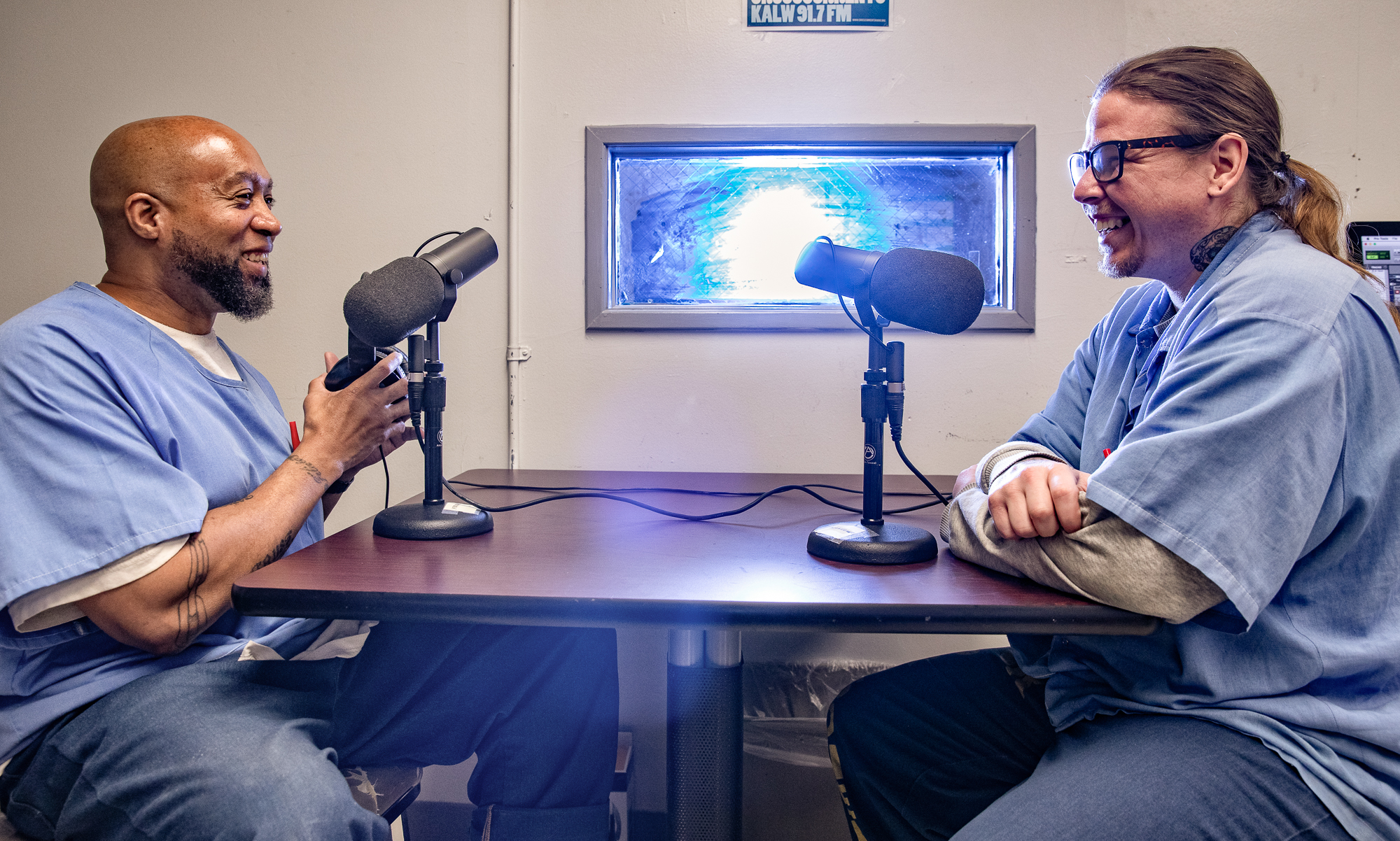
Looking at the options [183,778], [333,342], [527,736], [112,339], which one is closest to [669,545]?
[527,736]

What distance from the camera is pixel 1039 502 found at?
2.46 ft

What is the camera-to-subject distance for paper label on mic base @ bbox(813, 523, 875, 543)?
0.89m

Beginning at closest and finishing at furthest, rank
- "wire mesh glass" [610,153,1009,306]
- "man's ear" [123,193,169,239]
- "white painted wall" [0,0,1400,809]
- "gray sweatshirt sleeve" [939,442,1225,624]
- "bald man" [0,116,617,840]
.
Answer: "gray sweatshirt sleeve" [939,442,1225,624]
"bald man" [0,116,617,840]
"man's ear" [123,193,169,239]
"white painted wall" [0,0,1400,809]
"wire mesh glass" [610,153,1009,306]

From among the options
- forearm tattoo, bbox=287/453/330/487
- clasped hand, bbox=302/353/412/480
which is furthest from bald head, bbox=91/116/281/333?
forearm tattoo, bbox=287/453/330/487

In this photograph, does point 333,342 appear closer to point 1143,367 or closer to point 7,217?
point 7,217

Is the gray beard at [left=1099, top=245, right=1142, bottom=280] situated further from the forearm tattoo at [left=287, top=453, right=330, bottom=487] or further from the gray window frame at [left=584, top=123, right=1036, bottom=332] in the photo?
the forearm tattoo at [left=287, top=453, right=330, bottom=487]

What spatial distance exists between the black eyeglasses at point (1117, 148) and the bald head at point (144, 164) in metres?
1.38

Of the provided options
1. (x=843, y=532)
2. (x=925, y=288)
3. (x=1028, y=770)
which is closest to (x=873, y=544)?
(x=843, y=532)

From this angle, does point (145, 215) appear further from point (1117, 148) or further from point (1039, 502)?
point (1117, 148)

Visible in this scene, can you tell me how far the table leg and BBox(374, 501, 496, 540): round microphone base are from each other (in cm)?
32

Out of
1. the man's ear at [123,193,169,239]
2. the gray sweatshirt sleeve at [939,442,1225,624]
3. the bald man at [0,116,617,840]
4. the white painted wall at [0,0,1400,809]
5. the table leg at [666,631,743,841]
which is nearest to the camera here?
the gray sweatshirt sleeve at [939,442,1225,624]

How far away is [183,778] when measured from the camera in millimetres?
771

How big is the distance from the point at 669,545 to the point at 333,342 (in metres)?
1.36

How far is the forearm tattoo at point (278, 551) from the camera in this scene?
953 mm
